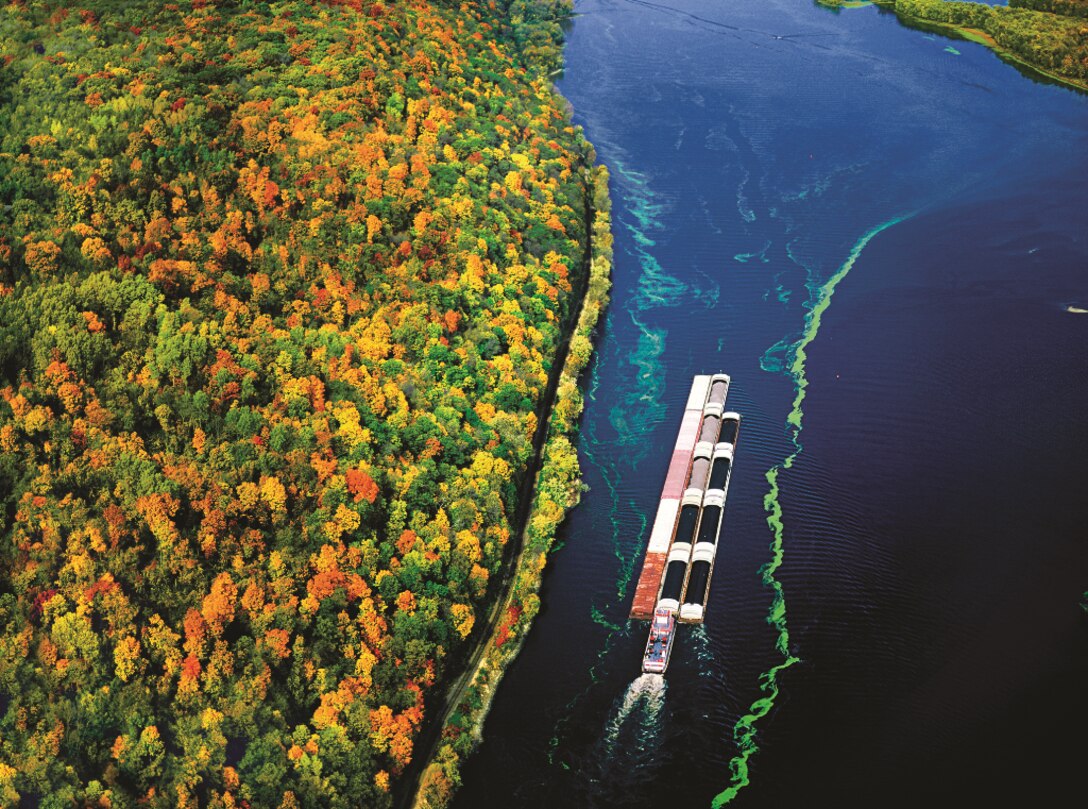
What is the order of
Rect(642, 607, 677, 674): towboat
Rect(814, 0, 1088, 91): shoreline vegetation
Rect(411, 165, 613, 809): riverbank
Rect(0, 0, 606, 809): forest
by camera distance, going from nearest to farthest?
Rect(0, 0, 606, 809): forest, Rect(411, 165, 613, 809): riverbank, Rect(642, 607, 677, 674): towboat, Rect(814, 0, 1088, 91): shoreline vegetation

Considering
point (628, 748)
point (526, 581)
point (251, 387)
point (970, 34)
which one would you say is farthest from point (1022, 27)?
point (628, 748)

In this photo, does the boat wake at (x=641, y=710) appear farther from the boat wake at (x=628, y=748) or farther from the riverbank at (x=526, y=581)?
the riverbank at (x=526, y=581)

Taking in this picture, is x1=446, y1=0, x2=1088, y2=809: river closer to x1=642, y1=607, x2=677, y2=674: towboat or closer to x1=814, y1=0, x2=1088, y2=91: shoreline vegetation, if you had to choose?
x1=642, y1=607, x2=677, y2=674: towboat

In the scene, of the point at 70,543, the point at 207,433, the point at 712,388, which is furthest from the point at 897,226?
the point at 70,543

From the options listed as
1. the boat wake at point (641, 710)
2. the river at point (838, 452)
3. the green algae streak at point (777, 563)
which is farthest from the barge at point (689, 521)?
the green algae streak at point (777, 563)

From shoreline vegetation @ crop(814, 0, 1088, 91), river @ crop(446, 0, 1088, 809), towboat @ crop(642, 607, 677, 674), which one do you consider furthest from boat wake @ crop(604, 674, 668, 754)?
shoreline vegetation @ crop(814, 0, 1088, 91)

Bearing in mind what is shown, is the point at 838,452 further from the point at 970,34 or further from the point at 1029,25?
the point at 970,34
